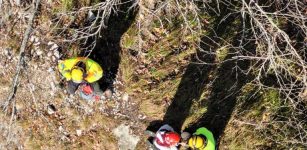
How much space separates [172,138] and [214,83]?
4.69ft

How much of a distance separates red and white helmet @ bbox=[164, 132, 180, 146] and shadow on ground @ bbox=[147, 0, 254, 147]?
20.6 inches

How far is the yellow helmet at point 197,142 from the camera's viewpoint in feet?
23.4

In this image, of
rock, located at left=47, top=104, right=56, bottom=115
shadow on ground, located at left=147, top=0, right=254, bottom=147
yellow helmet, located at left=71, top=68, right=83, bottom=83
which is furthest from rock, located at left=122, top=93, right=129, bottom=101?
rock, located at left=47, top=104, right=56, bottom=115

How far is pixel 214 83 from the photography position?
789 centimetres

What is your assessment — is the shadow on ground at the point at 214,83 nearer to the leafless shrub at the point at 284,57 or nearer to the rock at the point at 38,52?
the leafless shrub at the point at 284,57

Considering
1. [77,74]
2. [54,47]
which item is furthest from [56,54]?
[77,74]

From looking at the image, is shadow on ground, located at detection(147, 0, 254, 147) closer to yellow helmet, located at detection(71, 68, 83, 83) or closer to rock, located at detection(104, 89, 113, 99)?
rock, located at detection(104, 89, 113, 99)

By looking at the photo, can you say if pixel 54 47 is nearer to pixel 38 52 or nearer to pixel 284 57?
pixel 38 52

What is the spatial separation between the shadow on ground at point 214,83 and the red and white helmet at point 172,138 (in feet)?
1.71

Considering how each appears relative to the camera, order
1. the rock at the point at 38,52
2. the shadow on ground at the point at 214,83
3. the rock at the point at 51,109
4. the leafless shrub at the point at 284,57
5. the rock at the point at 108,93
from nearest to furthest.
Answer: the leafless shrub at the point at 284,57 < the shadow on ground at the point at 214,83 < the rock at the point at 108,93 < the rock at the point at 38,52 < the rock at the point at 51,109

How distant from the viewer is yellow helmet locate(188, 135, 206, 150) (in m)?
7.12

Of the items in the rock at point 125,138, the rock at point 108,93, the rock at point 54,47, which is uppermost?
the rock at point 54,47

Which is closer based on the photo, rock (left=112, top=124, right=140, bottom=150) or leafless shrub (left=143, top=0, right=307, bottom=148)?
leafless shrub (left=143, top=0, right=307, bottom=148)

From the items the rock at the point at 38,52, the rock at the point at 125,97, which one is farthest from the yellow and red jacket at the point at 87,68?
the rock at the point at 38,52
